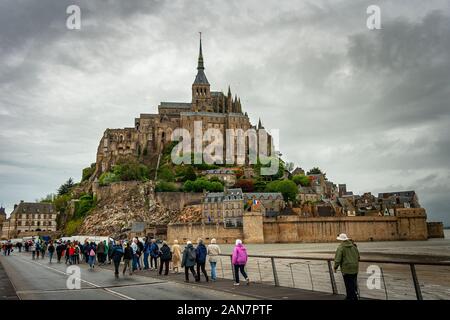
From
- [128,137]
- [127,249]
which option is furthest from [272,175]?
[127,249]

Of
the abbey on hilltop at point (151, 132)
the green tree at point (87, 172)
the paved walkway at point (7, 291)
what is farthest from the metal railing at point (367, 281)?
the green tree at point (87, 172)

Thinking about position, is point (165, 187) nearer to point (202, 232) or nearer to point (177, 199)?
point (177, 199)

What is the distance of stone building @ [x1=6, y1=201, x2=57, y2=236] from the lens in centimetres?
9669

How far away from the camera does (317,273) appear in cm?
1279

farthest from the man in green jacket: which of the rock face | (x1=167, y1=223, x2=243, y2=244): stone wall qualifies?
the rock face

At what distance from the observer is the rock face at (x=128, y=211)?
256ft

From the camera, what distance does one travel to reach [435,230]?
9162 centimetres

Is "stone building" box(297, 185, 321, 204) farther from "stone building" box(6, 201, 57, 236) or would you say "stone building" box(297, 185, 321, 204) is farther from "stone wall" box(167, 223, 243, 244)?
"stone building" box(6, 201, 57, 236)

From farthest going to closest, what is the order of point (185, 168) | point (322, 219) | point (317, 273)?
point (185, 168), point (322, 219), point (317, 273)

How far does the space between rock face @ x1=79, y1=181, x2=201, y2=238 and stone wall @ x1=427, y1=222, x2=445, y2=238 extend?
158 feet

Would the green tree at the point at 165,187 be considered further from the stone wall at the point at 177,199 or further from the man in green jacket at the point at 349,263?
the man in green jacket at the point at 349,263

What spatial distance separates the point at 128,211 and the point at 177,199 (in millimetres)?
9025
